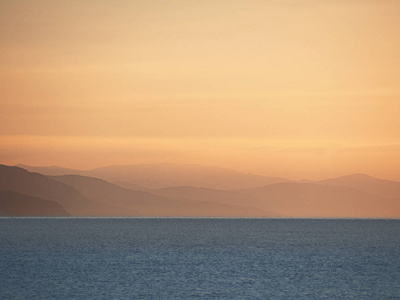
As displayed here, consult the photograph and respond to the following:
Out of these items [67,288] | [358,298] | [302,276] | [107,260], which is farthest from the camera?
[107,260]

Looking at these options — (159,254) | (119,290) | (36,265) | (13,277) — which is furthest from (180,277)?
(159,254)

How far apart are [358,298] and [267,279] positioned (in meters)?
17.5

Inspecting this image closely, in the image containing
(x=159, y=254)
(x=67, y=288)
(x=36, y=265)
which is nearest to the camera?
(x=67, y=288)

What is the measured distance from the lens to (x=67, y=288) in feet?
233

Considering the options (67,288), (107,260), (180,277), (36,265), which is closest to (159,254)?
(107,260)

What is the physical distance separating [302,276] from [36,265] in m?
42.0

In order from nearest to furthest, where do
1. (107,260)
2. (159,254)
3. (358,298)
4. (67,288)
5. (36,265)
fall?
(358,298) → (67,288) → (36,265) → (107,260) → (159,254)

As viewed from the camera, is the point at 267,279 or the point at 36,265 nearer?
the point at 267,279

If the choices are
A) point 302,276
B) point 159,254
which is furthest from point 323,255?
point 302,276

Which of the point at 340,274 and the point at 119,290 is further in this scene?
the point at 340,274

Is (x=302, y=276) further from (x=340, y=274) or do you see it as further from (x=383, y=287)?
(x=383, y=287)

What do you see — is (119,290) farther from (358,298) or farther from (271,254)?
(271,254)

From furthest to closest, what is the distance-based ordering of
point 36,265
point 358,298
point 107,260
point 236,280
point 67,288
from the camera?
point 107,260, point 36,265, point 236,280, point 67,288, point 358,298

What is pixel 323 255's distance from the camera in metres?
125
